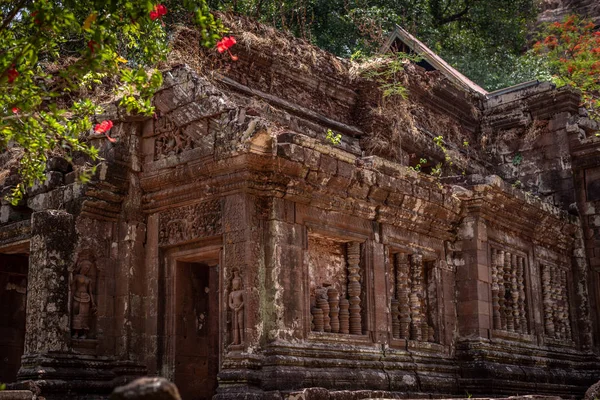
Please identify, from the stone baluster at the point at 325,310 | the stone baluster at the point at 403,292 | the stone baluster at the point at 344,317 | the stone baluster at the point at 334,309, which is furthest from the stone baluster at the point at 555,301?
Answer: the stone baluster at the point at 325,310

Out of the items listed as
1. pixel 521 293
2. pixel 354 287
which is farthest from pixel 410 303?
pixel 521 293

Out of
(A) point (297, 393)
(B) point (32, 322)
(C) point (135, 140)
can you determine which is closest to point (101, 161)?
(C) point (135, 140)

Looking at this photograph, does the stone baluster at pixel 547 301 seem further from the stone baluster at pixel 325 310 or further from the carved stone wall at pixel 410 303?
the stone baluster at pixel 325 310

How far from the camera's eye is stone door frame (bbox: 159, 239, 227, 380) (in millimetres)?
9891

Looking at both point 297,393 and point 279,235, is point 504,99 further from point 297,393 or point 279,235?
point 297,393

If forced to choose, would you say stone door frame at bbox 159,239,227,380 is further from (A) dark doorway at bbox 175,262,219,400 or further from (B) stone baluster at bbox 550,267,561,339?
(B) stone baluster at bbox 550,267,561,339

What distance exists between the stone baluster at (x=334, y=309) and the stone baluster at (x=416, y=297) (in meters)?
1.61

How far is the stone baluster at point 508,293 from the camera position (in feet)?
41.6

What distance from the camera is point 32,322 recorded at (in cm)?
972

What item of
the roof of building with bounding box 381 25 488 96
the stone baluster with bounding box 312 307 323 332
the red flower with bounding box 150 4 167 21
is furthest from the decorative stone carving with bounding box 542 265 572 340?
the red flower with bounding box 150 4 167 21

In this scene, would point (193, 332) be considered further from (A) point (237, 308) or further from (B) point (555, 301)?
(B) point (555, 301)

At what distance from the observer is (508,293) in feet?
42.2

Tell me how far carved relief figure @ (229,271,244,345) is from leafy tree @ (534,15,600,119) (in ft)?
30.5

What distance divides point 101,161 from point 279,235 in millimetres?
2663
